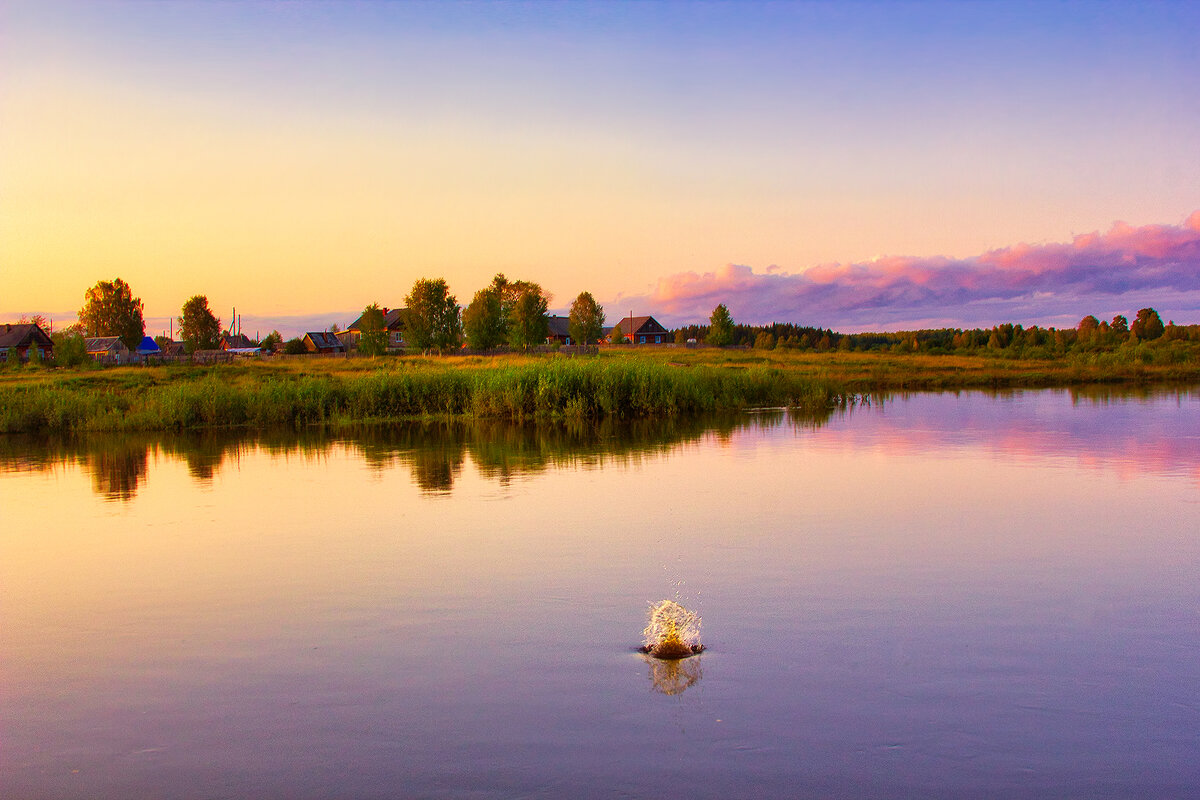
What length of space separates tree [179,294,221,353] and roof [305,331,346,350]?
1263 cm

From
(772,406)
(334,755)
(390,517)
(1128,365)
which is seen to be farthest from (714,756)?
(1128,365)

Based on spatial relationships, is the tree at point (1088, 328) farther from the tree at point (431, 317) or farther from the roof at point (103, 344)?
the roof at point (103, 344)

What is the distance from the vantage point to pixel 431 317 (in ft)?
264

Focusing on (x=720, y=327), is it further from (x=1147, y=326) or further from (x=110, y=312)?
(x=110, y=312)

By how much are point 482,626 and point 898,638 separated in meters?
3.34

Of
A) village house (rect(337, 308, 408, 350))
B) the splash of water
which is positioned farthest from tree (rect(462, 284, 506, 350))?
the splash of water

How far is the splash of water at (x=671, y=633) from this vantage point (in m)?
6.52

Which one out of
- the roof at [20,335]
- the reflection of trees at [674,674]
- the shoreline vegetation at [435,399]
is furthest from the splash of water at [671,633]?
the roof at [20,335]

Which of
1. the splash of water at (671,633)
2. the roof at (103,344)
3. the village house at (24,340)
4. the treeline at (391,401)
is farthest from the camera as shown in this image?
the roof at (103,344)

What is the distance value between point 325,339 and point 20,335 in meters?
36.2

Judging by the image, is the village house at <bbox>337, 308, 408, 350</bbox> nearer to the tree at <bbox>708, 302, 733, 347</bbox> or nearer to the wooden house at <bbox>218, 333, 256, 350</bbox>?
the wooden house at <bbox>218, 333, 256, 350</bbox>

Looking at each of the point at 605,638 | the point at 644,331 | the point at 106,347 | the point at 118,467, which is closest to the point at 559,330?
the point at 644,331

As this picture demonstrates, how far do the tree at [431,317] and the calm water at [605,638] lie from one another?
64626 mm

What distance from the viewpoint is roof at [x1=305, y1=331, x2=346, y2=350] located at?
374 ft
